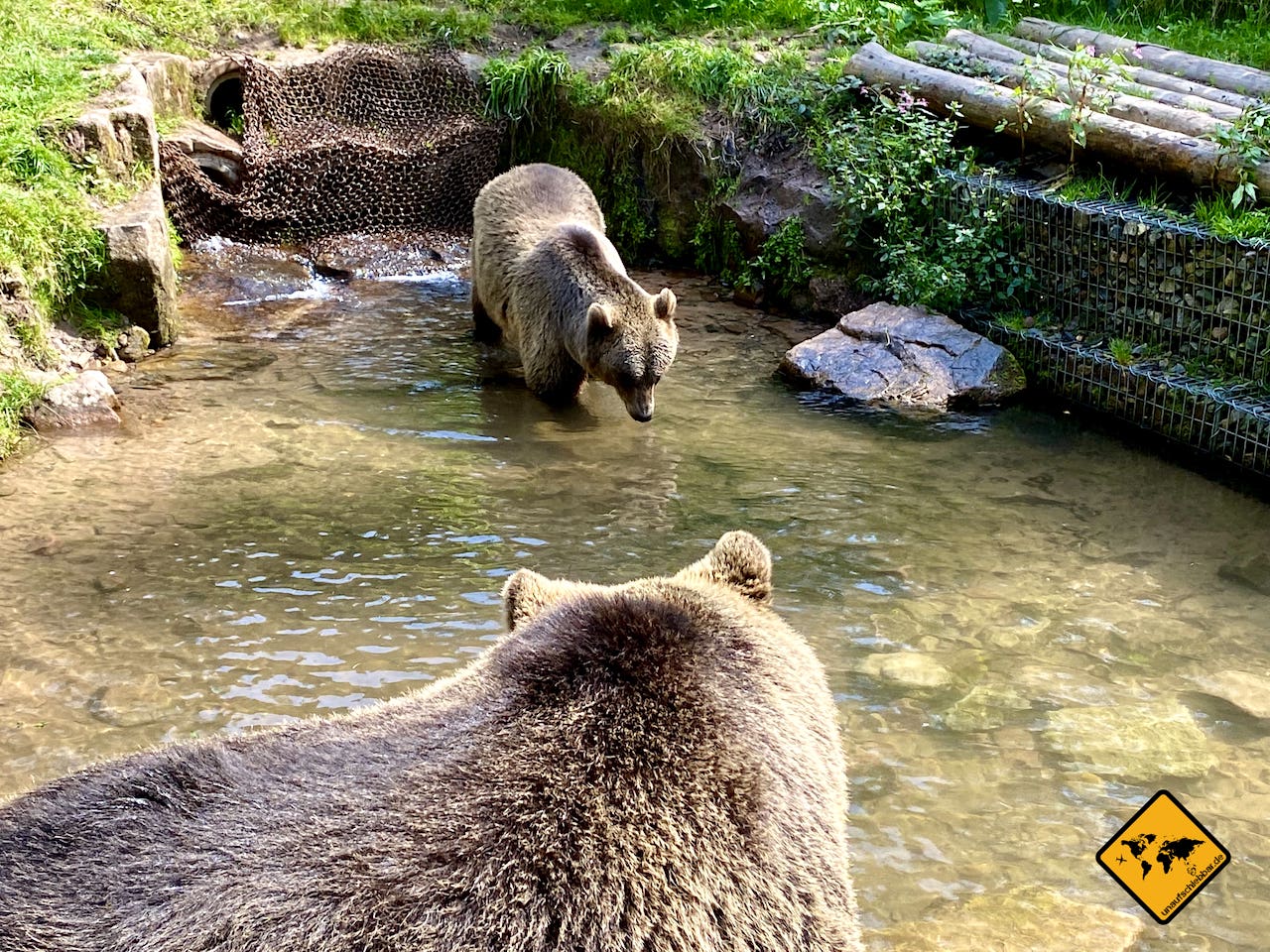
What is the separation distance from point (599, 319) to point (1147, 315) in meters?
3.51

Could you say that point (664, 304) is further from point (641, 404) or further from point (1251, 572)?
point (1251, 572)

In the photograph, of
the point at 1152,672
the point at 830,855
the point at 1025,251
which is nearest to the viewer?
the point at 830,855

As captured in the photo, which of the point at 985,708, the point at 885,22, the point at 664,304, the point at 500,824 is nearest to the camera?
the point at 500,824

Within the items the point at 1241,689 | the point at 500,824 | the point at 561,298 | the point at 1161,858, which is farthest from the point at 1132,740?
the point at 561,298

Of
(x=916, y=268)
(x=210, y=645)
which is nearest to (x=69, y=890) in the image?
(x=210, y=645)

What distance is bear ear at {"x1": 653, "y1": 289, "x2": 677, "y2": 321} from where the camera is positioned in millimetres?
8016

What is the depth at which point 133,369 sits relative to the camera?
27.1 ft

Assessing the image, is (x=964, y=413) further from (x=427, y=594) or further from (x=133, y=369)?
(x=133, y=369)

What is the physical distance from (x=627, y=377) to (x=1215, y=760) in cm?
434

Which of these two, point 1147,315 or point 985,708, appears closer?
point 985,708

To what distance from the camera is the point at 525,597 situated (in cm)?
272

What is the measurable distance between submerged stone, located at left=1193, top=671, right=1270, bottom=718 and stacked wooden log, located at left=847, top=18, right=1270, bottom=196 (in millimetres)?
3891

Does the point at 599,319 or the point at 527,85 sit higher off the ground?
the point at 527,85

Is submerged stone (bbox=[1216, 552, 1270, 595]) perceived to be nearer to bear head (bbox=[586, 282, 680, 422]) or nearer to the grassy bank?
the grassy bank
